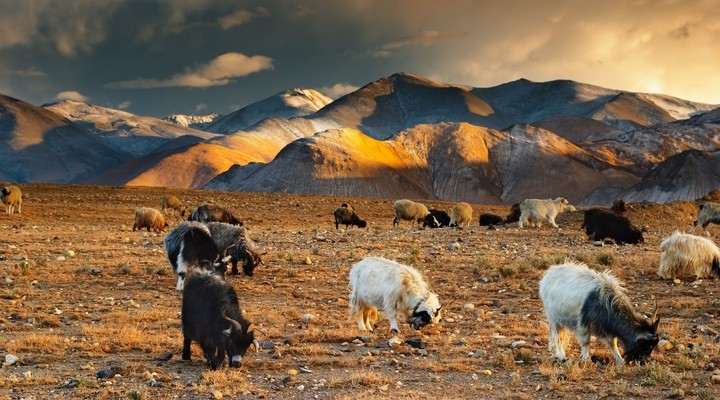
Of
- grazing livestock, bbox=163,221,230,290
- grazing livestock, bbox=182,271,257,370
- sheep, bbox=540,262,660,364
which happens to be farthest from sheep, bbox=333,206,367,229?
sheep, bbox=540,262,660,364

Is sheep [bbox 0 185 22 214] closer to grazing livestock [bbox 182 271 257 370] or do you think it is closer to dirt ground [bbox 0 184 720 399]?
dirt ground [bbox 0 184 720 399]

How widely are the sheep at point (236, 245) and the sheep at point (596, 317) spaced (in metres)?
11.1

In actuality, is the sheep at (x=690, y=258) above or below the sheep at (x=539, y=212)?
below

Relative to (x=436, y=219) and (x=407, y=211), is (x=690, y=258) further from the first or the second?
(x=407, y=211)

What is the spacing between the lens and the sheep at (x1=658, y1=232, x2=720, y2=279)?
1934 cm

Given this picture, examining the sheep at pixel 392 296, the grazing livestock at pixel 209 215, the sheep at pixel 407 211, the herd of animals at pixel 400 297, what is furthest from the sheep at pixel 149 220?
the sheep at pixel 392 296

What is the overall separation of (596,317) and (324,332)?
5177 millimetres

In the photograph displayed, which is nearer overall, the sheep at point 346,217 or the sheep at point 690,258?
→ the sheep at point 690,258

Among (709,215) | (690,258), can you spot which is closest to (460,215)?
(709,215)

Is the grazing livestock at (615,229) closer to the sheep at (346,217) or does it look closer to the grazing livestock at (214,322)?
the sheep at (346,217)

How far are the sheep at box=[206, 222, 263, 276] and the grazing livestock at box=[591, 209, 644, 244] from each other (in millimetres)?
18346

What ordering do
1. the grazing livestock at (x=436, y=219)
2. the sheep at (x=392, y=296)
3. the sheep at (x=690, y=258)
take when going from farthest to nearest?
the grazing livestock at (x=436, y=219) → the sheep at (x=690, y=258) → the sheep at (x=392, y=296)

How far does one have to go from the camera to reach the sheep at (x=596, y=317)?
10531 millimetres

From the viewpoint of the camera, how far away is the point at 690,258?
19.3 meters
